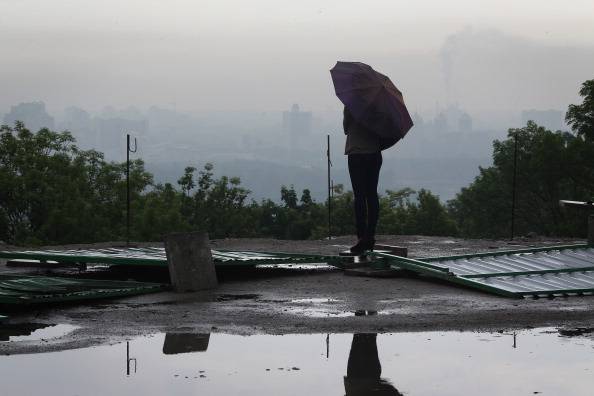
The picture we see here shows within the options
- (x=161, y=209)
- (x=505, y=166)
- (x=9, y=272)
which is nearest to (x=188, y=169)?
(x=161, y=209)

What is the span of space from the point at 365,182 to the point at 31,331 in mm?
6303

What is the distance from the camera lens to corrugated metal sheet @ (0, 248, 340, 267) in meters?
13.2

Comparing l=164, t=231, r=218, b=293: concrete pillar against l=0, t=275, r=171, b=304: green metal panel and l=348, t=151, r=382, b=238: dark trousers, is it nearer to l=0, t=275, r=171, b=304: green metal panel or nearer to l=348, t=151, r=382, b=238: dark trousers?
l=0, t=275, r=171, b=304: green metal panel

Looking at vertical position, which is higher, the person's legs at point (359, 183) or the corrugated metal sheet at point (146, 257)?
the person's legs at point (359, 183)

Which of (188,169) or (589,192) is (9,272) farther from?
(188,169)

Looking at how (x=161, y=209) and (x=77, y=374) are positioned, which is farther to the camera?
(x=161, y=209)

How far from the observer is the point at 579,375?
298 inches

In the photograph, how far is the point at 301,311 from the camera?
10812 mm

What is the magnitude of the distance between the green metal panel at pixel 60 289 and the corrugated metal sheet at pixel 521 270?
3.57 metres

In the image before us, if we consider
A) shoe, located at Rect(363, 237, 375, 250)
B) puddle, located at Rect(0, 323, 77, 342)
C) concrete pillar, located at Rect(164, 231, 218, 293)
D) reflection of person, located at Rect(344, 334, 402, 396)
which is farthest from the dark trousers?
puddle, located at Rect(0, 323, 77, 342)

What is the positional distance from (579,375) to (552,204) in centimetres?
4838

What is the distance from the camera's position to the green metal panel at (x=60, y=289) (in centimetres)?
1097

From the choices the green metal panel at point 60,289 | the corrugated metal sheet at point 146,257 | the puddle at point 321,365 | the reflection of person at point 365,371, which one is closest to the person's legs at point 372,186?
the corrugated metal sheet at point 146,257

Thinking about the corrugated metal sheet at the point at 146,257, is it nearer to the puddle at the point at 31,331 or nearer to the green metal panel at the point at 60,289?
the green metal panel at the point at 60,289
